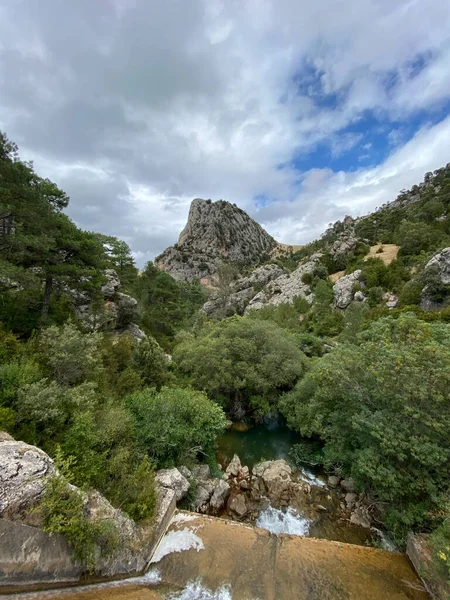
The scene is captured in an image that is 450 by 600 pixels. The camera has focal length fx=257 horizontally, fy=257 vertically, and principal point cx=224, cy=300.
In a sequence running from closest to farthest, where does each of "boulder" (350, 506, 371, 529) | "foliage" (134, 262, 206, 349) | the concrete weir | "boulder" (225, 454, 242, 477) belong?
the concrete weir, "boulder" (350, 506, 371, 529), "boulder" (225, 454, 242, 477), "foliage" (134, 262, 206, 349)

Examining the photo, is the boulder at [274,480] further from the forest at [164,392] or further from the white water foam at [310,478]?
the forest at [164,392]

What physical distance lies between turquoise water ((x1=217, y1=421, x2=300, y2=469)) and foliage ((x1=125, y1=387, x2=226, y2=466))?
354cm

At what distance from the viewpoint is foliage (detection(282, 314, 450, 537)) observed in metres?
7.87

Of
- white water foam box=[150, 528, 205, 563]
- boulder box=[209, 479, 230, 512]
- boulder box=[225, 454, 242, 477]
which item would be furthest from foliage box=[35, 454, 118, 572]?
boulder box=[225, 454, 242, 477]

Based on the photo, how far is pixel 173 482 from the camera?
9.07m

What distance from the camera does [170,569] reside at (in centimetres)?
604

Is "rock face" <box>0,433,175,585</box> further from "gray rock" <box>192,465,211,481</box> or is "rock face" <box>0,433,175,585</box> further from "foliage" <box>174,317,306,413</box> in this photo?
"foliage" <box>174,317,306,413</box>

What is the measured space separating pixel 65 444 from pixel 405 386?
34.9ft

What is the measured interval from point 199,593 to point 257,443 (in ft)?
40.3

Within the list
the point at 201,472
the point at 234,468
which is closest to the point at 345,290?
the point at 234,468

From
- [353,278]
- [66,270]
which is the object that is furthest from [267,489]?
[353,278]

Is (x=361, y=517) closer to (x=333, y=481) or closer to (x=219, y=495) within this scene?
(x=333, y=481)

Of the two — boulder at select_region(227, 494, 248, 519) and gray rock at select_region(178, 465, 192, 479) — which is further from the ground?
gray rock at select_region(178, 465, 192, 479)

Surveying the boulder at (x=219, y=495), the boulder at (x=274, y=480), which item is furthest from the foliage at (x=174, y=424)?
the boulder at (x=274, y=480)
